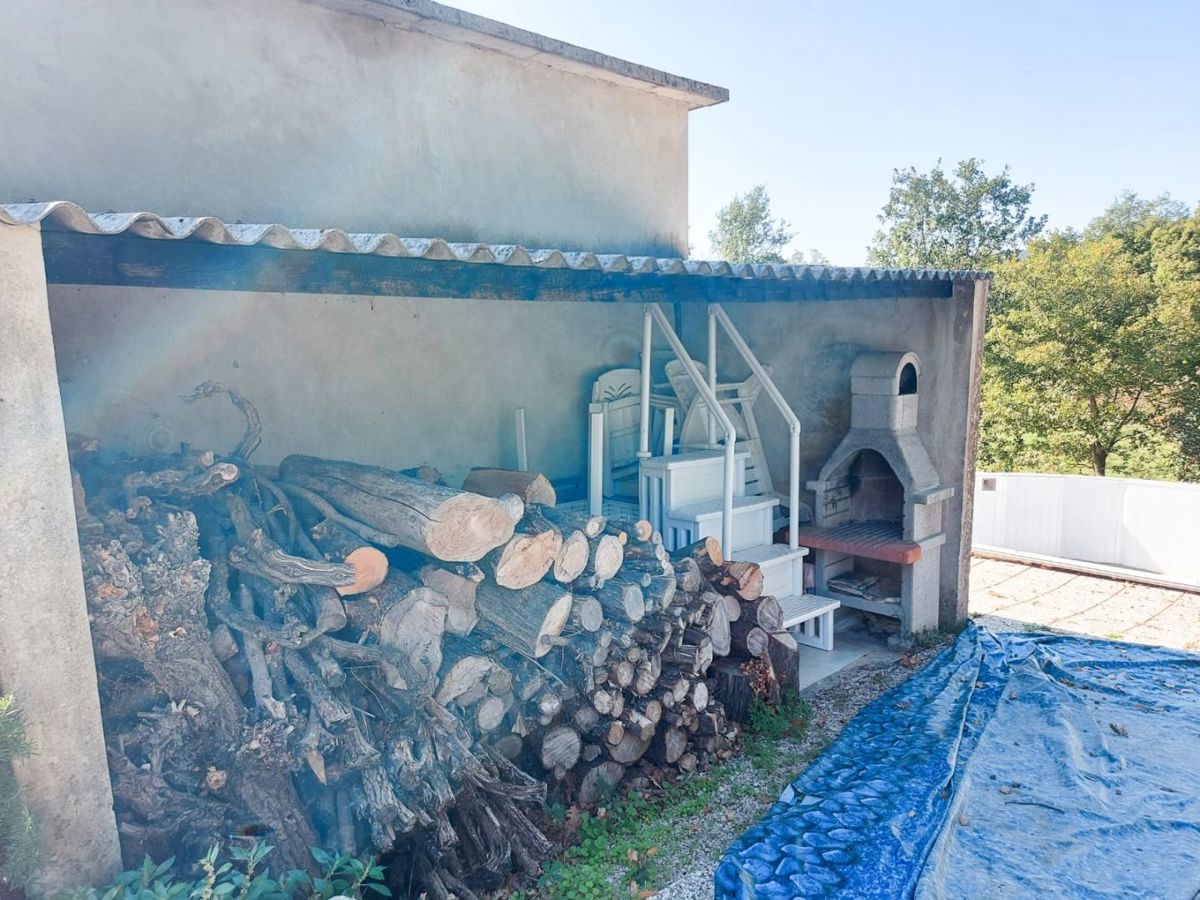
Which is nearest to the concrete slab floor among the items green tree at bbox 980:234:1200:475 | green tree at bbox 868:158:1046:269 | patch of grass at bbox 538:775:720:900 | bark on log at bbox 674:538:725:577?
bark on log at bbox 674:538:725:577

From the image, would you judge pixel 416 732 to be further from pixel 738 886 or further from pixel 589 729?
pixel 738 886

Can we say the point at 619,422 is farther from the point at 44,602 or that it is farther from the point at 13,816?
the point at 13,816

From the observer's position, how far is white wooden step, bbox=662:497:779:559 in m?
6.55

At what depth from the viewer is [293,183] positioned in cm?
589

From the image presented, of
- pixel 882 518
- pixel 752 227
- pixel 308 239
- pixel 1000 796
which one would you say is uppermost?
pixel 752 227

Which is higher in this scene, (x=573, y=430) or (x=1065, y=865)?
(x=573, y=430)

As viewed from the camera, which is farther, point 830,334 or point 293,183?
point 830,334

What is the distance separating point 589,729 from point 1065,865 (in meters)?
2.88

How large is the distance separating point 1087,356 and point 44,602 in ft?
58.7

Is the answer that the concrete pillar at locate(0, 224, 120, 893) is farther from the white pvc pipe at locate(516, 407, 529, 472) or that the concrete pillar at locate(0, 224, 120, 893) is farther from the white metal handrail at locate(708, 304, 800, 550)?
the white metal handrail at locate(708, 304, 800, 550)

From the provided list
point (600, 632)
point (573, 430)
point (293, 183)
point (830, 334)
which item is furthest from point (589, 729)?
point (830, 334)

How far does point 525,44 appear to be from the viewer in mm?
7016

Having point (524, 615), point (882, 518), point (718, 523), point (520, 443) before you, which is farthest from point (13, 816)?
point (882, 518)

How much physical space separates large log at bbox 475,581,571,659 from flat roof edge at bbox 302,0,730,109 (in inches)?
200
